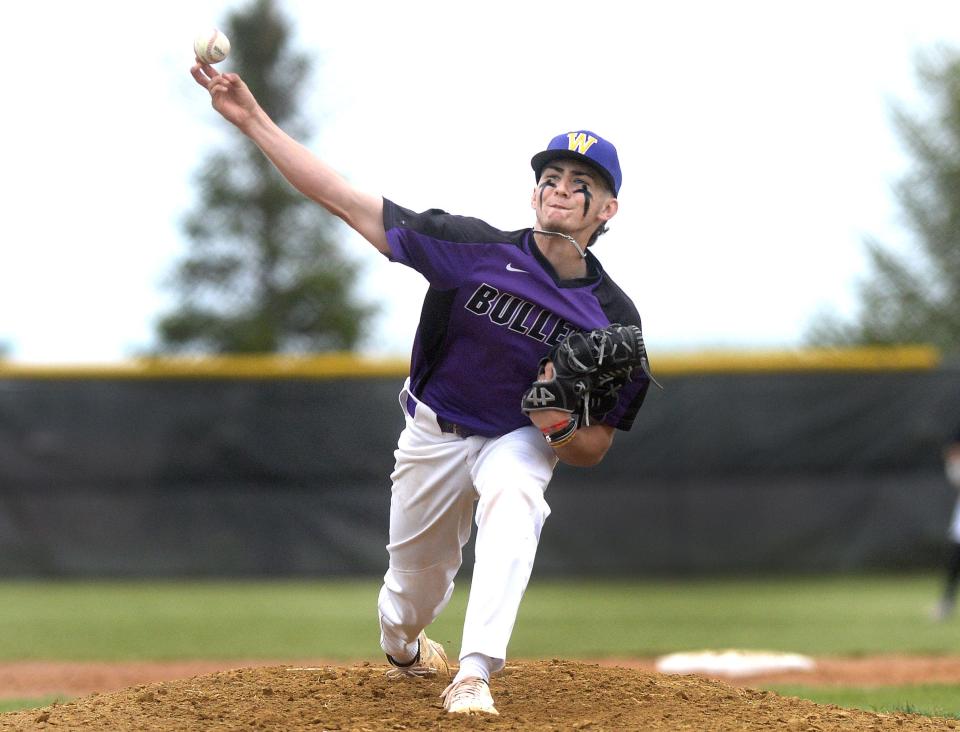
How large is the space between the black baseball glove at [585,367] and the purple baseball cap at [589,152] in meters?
0.52

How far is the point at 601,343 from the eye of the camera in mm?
3814

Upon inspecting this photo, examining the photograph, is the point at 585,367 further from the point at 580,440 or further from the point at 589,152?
the point at 589,152

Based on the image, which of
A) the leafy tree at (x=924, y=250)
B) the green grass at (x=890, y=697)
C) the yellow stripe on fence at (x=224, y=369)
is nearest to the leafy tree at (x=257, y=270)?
the leafy tree at (x=924, y=250)

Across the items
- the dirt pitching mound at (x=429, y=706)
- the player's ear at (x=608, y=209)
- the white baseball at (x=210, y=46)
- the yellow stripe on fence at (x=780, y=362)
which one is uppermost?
the yellow stripe on fence at (x=780, y=362)

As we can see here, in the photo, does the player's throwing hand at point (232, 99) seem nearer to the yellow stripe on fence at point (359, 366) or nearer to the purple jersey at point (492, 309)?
the purple jersey at point (492, 309)

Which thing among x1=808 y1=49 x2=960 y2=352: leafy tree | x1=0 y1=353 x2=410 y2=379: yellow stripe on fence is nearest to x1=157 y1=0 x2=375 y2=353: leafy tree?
x1=808 y1=49 x2=960 y2=352: leafy tree

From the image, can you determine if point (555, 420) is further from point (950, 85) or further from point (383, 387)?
point (950, 85)

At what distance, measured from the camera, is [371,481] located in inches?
494

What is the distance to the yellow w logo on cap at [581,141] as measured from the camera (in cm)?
404

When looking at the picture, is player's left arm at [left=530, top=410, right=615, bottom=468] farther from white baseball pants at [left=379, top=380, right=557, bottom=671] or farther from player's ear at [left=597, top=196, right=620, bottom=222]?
player's ear at [left=597, top=196, right=620, bottom=222]

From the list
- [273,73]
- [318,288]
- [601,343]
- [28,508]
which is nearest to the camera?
[601,343]

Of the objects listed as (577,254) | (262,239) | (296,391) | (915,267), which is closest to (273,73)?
(262,239)

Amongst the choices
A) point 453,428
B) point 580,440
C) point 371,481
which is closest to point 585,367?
point 580,440

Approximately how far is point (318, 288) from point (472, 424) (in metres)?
25.3
